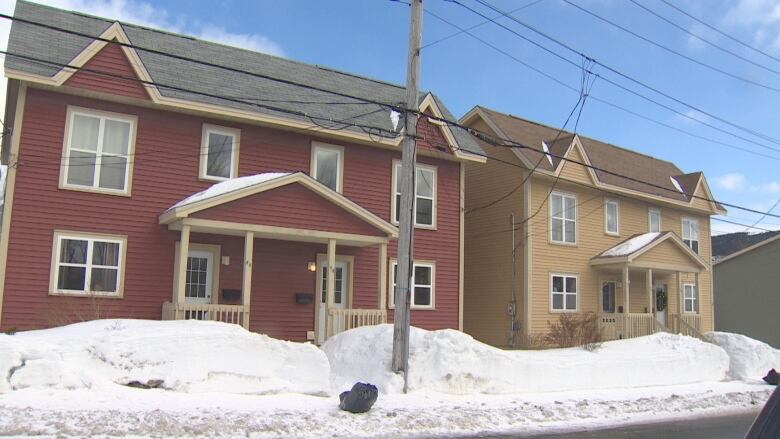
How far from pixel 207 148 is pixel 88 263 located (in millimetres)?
4082

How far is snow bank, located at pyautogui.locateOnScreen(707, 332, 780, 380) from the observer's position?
19.1m

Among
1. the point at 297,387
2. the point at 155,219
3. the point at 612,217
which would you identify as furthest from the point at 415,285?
the point at 612,217

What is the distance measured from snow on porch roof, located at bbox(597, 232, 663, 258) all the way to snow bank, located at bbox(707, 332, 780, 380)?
16.2 feet

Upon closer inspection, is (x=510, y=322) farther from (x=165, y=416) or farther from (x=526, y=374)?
(x=165, y=416)

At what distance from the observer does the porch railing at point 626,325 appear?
80.1ft

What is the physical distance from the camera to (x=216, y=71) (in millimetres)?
18781

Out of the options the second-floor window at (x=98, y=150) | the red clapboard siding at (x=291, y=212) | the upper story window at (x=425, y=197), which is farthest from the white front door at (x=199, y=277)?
the upper story window at (x=425, y=197)

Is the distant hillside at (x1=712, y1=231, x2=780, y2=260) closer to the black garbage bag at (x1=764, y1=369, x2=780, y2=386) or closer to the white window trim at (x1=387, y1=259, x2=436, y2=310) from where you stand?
the black garbage bag at (x1=764, y1=369, x2=780, y2=386)

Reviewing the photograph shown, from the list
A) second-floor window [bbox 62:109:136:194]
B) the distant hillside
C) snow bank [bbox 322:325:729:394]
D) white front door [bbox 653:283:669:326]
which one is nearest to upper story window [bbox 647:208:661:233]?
white front door [bbox 653:283:669:326]

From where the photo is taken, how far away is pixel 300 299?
18469 millimetres

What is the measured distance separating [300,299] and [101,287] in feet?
16.3

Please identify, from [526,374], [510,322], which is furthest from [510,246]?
[526,374]

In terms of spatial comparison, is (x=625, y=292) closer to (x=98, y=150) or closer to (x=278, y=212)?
(x=278, y=212)

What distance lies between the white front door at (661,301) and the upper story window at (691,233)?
8.68ft
